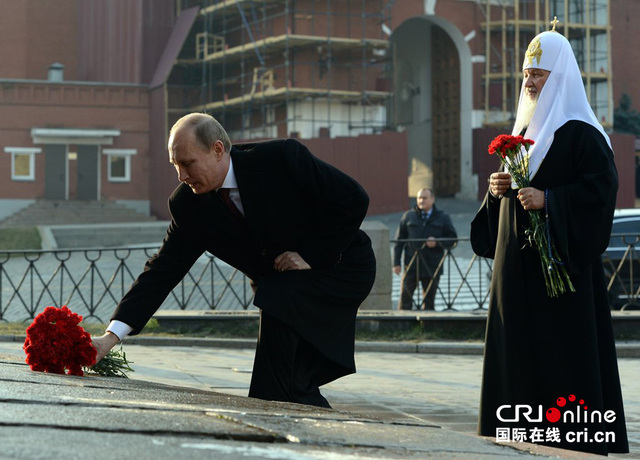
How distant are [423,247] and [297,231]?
976 centimetres

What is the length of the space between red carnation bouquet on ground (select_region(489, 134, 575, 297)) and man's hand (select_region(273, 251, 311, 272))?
1.20 metres

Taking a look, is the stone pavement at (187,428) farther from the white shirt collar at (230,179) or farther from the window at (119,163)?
the window at (119,163)

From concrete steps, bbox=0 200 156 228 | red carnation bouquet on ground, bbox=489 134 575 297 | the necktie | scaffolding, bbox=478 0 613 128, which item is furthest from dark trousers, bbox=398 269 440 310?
concrete steps, bbox=0 200 156 228

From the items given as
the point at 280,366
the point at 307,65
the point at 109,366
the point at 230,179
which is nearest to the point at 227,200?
the point at 230,179

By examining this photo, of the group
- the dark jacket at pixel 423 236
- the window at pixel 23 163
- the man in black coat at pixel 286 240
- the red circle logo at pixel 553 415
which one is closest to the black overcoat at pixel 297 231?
the man in black coat at pixel 286 240

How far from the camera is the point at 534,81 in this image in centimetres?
575

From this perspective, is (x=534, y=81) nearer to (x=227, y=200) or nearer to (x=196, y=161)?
(x=227, y=200)

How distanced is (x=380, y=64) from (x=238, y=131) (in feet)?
20.4

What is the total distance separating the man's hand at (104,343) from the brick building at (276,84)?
104 feet

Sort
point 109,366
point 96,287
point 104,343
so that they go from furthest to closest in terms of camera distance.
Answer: point 96,287 < point 109,366 < point 104,343

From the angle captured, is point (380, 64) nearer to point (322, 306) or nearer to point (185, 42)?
point (185, 42)

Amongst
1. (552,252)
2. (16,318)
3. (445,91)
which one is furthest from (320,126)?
(552,252)

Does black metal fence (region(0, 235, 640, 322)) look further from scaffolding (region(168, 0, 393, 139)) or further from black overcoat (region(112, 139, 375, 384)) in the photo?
scaffolding (region(168, 0, 393, 139))

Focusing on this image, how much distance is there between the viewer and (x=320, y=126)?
1531 inches
